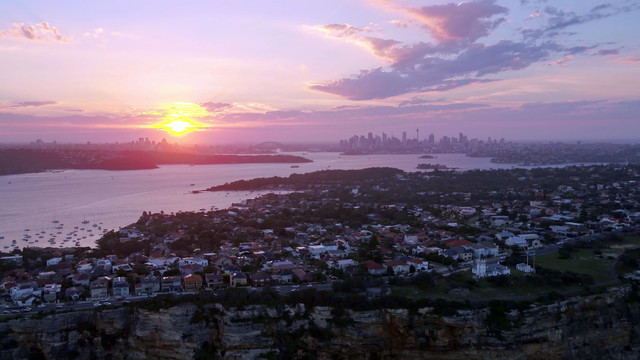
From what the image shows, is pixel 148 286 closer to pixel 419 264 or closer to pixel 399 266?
pixel 399 266

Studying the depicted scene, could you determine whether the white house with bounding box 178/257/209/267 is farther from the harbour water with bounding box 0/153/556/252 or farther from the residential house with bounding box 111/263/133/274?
the harbour water with bounding box 0/153/556/252

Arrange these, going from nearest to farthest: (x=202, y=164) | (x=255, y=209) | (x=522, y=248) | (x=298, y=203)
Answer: (x=522, y=248), (x=255, y=209), (x=298, y=203), (x=202, y=164)

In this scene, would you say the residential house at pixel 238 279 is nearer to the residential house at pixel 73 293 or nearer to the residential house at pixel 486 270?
the residential house at pixel 73 293

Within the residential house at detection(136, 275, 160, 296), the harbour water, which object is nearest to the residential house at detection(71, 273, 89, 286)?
the residential house at detection(136, 275, 160, 296)

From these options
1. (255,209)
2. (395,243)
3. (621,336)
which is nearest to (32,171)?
(255,209)

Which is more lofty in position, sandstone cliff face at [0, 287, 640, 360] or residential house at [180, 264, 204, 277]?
residential house at [180, 264, 204, 277]

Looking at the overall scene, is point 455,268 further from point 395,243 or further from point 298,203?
point 298,203

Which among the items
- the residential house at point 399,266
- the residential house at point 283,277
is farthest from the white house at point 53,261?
the residential house at point 399,266

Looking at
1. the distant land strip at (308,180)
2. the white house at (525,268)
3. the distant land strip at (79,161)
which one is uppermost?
the distant land strip at (79,161)
